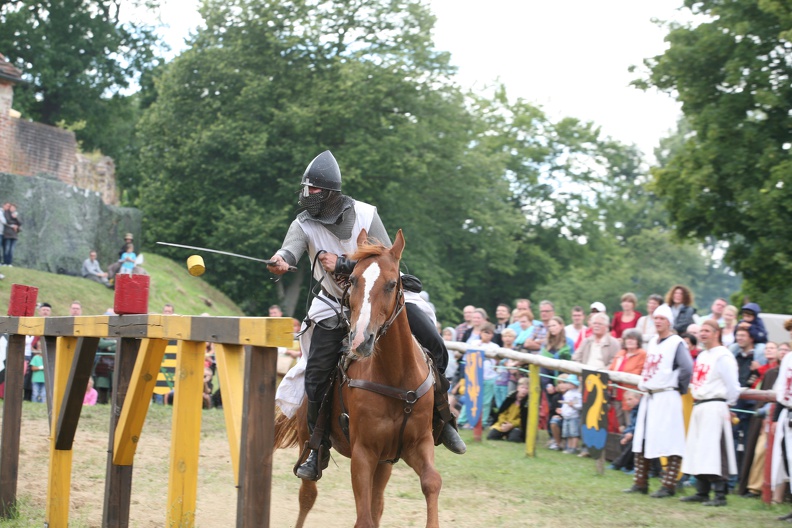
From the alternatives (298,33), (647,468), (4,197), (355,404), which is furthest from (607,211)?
(355,404)

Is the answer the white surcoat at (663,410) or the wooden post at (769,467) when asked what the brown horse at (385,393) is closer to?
the white surcoat at (663,410)

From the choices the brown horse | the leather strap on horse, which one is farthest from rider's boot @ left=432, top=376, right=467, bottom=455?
the leather strap on horse

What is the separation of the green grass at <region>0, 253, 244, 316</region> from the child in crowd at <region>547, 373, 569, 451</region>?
11810mm

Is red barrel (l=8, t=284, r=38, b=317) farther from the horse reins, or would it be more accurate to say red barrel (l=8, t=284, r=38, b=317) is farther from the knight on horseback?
the horse reins

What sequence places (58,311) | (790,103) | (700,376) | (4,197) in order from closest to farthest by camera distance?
1. (700,376)
2. (790,103)
3. (58,311)
4. (4,197)

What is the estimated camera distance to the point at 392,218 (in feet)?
131

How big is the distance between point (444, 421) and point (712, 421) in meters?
4.17

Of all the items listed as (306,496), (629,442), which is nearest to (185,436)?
(306,496)

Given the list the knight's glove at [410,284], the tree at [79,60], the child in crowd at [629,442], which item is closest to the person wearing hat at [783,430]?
the child in crowd at [629,442]

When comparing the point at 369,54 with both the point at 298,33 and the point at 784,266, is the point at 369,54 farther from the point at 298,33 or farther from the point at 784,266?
the point at 784,266

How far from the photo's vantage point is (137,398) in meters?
5.58

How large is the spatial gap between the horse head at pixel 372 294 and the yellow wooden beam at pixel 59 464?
2.30 m

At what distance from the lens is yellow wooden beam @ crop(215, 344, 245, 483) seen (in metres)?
4.23

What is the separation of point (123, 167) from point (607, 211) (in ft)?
83.8
